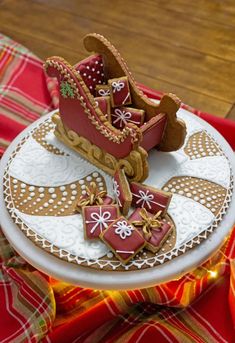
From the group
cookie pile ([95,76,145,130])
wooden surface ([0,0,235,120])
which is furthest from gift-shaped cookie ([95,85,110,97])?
wooden surface ([0,0,235,120])

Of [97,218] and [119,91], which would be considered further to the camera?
[119,91]

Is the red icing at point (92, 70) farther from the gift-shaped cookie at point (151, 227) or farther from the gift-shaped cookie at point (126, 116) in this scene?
the gift-shaped cookie at point (151, 227)

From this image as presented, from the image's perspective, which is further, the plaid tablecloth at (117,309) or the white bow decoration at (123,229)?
the plaid tablecloth at (117,309)

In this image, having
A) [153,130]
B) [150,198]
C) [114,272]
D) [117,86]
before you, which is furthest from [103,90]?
[114,272]

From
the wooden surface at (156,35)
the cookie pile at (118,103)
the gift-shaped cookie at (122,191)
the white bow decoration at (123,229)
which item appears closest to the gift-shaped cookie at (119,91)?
the cookie pile at (118,103)

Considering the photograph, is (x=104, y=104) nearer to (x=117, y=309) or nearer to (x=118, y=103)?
(x=118, y=103)

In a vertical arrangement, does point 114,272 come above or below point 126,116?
below
